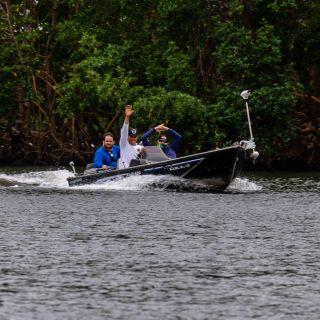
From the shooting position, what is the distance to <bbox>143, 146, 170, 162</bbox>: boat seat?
29453mm

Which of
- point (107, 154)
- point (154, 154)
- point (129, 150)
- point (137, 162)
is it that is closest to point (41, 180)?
point (107, 154)

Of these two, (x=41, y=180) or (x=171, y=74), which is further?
(x=171, y=74)

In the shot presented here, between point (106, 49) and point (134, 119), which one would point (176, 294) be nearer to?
point (134, 119)

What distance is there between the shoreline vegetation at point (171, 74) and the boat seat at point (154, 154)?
29.0ft

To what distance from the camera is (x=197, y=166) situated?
28.7 meters

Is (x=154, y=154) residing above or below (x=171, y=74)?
below

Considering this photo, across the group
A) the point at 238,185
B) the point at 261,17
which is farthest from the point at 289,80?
the point at 238,185

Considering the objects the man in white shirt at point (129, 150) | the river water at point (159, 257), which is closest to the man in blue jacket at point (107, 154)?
the man in white shirt at point (129, 150)

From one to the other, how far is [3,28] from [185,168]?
23838mm

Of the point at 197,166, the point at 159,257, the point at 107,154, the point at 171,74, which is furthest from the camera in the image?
the point at 171,74

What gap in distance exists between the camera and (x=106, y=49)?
45.9 metres

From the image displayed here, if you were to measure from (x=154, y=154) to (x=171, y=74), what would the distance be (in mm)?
14035

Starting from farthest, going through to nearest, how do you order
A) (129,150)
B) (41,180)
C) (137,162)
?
(41,180) → (129,150) → (137,162)

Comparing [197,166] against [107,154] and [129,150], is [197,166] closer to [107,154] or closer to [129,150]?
[129,150]
